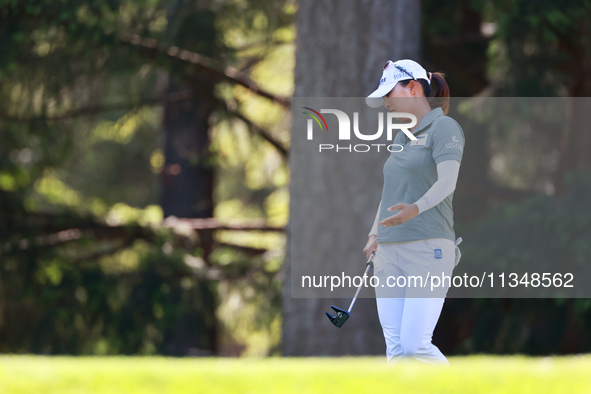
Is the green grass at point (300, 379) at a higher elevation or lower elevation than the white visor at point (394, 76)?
lower

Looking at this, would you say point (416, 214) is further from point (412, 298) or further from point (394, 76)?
point (394, 76)

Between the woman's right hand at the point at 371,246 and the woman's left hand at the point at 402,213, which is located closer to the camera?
the woman's left hand at the point at 402,213

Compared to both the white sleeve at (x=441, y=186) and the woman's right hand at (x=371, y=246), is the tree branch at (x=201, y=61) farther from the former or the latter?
the white sleeve at (x=441, y=186)

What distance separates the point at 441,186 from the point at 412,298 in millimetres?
351

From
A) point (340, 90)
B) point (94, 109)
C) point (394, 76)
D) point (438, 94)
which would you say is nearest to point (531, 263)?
point (340, 90)

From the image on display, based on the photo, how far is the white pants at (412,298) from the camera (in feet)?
7.21

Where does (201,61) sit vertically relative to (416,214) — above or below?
above

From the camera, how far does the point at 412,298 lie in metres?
2.22

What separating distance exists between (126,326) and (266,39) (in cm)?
383

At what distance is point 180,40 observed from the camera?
738 centimetres

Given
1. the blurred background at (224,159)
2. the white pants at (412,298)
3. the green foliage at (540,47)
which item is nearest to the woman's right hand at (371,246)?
the white pants at (412,298)

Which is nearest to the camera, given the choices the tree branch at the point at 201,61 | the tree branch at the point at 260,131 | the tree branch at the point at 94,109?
the tree branch at the point at 201,61

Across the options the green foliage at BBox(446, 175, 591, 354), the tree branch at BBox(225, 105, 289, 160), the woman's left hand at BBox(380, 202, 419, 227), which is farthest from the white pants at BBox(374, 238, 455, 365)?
the tree branch at BBox(225, 105, 289, 160)

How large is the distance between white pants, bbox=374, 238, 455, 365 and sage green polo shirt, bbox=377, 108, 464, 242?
1.5 inches
